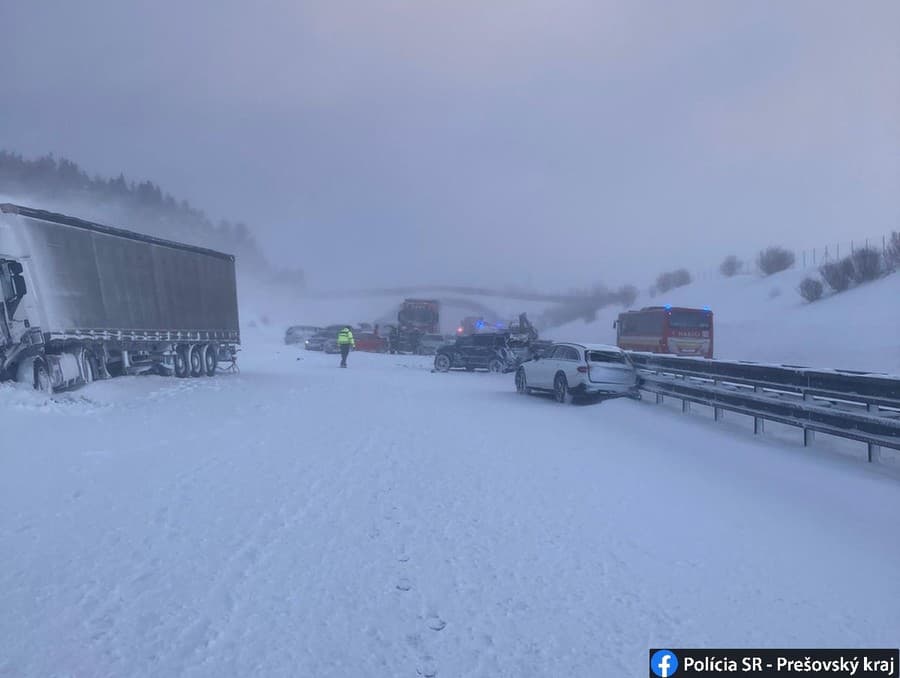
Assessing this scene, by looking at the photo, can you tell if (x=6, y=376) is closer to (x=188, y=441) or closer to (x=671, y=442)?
(x=188, y=441)

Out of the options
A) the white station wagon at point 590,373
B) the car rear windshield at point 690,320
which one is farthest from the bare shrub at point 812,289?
the white station wagon at point 590,373

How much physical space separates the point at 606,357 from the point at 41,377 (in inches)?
507

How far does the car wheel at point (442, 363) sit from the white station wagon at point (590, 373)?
1420cm

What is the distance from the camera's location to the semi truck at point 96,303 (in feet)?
56.2

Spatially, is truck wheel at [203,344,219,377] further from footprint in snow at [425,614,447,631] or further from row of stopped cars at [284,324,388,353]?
footprint in snow at [425,614,447,631]

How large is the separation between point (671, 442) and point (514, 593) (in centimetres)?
752

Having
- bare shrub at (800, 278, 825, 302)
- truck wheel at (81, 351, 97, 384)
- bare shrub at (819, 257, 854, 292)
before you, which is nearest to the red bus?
bare shrub at (819, 257, 854, 292)

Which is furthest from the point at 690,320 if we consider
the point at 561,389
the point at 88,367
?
the point at 88,367

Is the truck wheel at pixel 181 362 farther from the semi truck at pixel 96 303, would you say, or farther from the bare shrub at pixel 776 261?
the bare shrub at pixel 776 261

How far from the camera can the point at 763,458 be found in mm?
10328

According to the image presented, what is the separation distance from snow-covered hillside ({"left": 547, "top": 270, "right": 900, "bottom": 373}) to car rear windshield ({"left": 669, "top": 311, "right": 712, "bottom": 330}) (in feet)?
19.4

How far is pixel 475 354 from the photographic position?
34188 mm

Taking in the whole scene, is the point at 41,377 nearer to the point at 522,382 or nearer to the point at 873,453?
the point at 522,382

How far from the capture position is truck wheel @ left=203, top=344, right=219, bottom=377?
27.9 m
